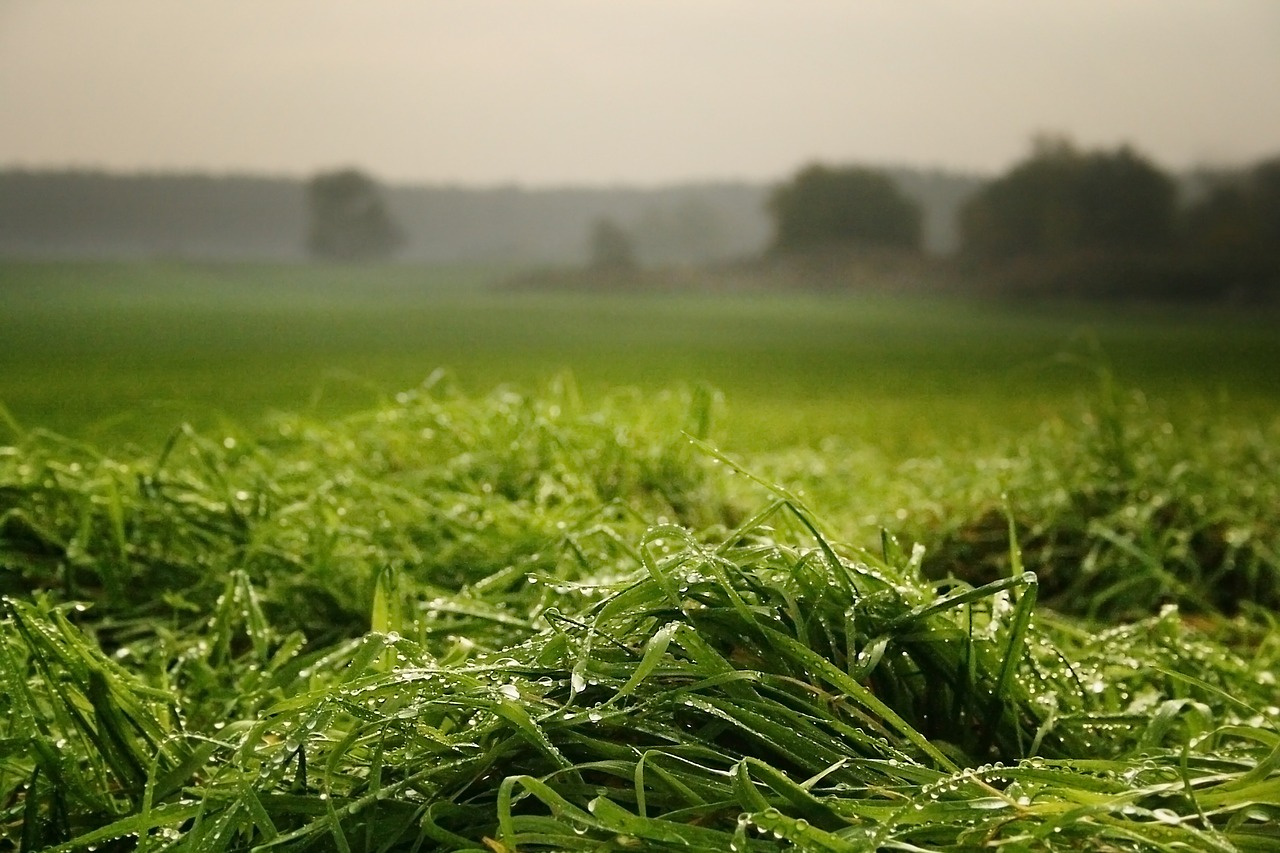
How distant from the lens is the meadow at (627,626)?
68cm

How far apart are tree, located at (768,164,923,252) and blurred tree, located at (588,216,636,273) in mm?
639

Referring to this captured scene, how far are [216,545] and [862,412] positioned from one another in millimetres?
2058

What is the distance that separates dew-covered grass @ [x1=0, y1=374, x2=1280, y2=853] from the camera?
0.66 meters

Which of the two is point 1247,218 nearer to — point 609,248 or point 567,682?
point 609,248

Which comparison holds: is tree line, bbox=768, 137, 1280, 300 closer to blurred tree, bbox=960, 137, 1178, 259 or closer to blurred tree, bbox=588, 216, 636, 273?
blurred tree, bbox=960, 137, 1178, 259

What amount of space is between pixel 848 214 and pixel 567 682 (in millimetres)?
3868

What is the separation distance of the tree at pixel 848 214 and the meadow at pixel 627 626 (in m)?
1.59

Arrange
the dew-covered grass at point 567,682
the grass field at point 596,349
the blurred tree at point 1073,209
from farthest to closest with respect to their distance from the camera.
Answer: the blurred tree at point 1073,209 < the grass field at point 596,349 < the dew-covered grass at point 567,682

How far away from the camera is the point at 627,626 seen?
0.78 metres

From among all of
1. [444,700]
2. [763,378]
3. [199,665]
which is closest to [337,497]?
[199,665]

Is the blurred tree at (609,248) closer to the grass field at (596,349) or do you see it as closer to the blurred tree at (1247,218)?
the grass field at (596,349)

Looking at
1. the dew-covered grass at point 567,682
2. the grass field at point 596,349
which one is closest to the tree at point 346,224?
the grass field at point 596,349

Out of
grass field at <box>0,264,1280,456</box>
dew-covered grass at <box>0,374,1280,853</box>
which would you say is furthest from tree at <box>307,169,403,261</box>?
dew-covered grass at <box>0,374,1280,853</box>

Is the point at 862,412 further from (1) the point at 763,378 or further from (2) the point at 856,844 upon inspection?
(2) the point at 856,844
